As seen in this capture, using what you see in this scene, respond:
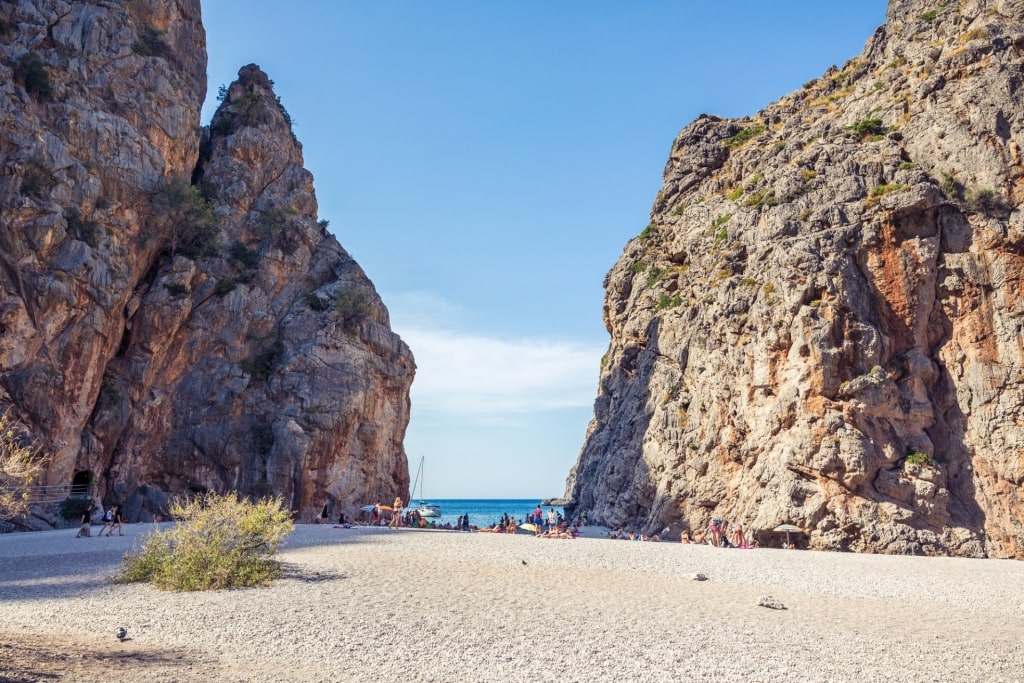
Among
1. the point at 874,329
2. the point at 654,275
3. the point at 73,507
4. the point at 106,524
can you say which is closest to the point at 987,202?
the point at 874,329

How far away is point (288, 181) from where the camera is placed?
208 ft

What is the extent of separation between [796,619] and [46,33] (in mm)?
55280

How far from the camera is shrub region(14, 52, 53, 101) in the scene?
46.0m

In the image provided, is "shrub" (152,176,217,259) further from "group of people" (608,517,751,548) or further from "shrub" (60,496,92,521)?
"group of people" (608,517,751,548)

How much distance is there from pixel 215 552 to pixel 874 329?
30.7 m

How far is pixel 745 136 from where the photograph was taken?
56438mm

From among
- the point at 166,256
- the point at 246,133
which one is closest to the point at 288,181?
the point at 246,133

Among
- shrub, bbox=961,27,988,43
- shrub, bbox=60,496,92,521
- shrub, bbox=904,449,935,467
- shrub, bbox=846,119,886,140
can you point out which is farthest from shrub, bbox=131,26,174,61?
shrub, bbox=904,449,935,467

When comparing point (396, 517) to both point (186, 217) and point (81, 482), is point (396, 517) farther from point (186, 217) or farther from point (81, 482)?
point (186, 217)

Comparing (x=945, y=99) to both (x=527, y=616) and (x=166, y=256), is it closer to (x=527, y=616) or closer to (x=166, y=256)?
(x=527, y=616)

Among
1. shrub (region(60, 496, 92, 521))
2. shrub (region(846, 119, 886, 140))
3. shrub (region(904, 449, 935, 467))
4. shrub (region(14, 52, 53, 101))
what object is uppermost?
shrub (region(14, 52, 53, 101))

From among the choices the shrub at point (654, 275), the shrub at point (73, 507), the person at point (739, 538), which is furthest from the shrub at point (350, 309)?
the person at point (739, 538)

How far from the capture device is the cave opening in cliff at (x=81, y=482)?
44156 millimetres

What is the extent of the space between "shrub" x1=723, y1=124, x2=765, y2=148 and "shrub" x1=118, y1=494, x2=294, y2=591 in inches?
1829
